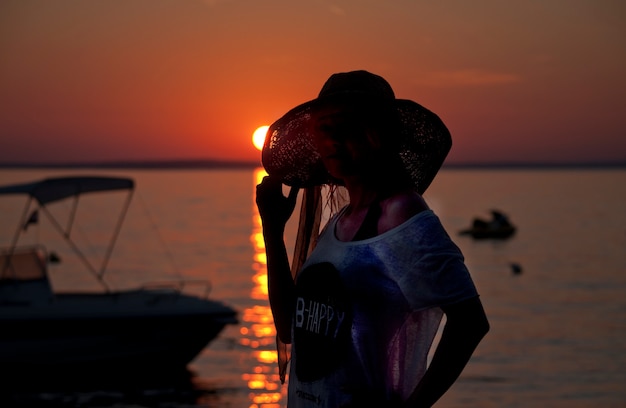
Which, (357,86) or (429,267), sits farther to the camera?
(357,86)

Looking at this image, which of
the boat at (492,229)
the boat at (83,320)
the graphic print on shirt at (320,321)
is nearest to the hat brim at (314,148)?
the graphic print on shirt at (320,321)

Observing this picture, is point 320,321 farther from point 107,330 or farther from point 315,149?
point 107,330

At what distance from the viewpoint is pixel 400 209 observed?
2.55 m

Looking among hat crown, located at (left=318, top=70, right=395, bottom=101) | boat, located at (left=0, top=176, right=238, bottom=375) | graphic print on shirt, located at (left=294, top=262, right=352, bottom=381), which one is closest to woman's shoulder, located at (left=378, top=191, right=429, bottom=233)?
graphic print on shirt, located at (left=294, top=262, right=352, bottom=381)

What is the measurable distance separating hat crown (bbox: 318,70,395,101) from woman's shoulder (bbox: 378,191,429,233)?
0.30 m

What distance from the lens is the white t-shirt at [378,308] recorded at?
7.93ft

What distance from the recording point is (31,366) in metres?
20.3

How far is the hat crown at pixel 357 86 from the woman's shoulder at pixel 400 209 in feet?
0.98

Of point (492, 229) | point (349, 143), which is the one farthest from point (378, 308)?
point (492, 229)

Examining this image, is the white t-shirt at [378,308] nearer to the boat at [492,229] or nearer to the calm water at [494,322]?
the calm water at [494,322]

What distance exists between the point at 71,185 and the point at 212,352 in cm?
1062

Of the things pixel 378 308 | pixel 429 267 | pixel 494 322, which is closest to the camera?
pixel 429 267

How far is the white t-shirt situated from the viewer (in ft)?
7.93

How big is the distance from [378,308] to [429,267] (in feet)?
0.58
